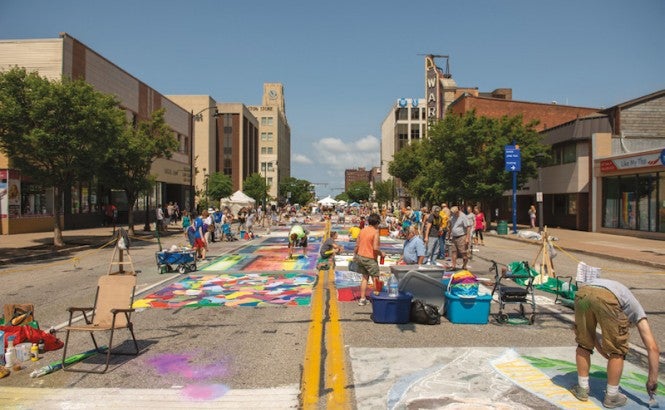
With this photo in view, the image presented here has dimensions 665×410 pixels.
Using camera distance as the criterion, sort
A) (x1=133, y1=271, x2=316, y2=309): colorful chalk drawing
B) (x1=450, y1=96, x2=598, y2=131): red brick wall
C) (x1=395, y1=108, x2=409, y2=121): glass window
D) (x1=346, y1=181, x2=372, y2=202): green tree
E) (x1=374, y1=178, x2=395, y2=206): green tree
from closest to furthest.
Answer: (x1=133, y1=271, x2=316, y2=309): colorful chalk drawing < (x1=450, y1=96, x2=598, y2=131): red brick wall < (x1=374, y1=178, x2=395, y2=206): green tree < (x1=395, y1=108, x2=409, y2=121): glass window < (x1=346, y1=181, x2=372, y2=202): green tree

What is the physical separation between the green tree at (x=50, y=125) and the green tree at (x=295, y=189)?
375 ft

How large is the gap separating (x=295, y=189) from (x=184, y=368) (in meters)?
137

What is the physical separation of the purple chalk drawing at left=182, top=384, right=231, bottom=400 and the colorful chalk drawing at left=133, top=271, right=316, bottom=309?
14.2ft

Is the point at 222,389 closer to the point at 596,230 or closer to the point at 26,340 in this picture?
the point at 26,340

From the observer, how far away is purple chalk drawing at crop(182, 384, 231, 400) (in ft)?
15.8

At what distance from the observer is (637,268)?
52.9 ft

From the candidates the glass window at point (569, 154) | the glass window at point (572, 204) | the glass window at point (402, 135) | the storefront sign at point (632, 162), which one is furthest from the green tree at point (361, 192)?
the storefront sign at point (632, 162)

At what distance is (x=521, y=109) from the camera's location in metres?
55.3

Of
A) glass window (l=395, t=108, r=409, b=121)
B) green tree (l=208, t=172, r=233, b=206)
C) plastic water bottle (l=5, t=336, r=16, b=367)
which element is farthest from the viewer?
glass window (l=395, t=108, r=409, b=121)

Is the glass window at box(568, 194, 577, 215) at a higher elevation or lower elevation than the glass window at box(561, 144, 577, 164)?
lower

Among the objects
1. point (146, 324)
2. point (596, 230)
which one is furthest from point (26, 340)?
point (596, 230)

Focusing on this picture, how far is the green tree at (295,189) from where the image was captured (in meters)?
140

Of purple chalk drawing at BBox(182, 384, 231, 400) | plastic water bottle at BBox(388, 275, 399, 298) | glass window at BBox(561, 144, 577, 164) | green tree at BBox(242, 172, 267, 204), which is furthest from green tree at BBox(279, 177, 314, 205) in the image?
purple chalk drawing at BBox(182, 384, 231, 400)

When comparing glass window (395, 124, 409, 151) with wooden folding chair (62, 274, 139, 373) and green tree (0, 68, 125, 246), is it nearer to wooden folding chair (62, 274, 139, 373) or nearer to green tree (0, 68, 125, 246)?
green tree (0, 68, 125, 246)
